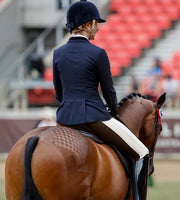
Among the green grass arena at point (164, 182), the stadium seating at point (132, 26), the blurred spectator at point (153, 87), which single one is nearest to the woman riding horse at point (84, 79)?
the green grass arena at point (164, 182)

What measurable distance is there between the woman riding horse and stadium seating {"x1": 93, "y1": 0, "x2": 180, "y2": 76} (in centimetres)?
1450

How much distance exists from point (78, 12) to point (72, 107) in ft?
2.95

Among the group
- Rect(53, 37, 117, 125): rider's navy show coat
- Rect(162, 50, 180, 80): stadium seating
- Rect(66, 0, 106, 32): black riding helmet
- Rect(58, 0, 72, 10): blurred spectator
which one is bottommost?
Rect(162, 50, 180, 80): stadium seating

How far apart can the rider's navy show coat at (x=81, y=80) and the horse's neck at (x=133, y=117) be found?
65cm

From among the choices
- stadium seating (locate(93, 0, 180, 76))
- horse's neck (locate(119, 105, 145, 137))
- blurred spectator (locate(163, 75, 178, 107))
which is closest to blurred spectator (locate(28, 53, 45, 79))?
stadium seating (locate(93, 0, 180, 76))

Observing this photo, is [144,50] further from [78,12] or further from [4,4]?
[78,12]

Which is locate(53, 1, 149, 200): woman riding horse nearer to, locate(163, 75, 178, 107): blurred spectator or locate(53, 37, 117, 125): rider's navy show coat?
locate(53, 37, 117, 125): rider's navy show coat

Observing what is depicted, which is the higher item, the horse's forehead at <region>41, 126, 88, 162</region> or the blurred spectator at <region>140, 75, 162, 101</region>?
the horse's forehead at <region>41, 126, 88, 162</region>

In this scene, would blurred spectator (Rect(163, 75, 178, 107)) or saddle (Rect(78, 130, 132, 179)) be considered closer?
saddle (Rect(78, 130, 132, 179))

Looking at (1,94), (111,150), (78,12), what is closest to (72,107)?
(111,150)

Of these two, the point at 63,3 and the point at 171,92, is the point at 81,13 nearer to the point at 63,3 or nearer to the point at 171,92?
the point at 171,92

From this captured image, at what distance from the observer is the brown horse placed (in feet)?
15.4

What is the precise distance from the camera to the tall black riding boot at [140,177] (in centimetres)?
571

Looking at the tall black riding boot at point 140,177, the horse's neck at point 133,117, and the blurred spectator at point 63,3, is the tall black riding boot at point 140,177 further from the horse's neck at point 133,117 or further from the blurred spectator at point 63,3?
the blurred spectator at point 63,3
